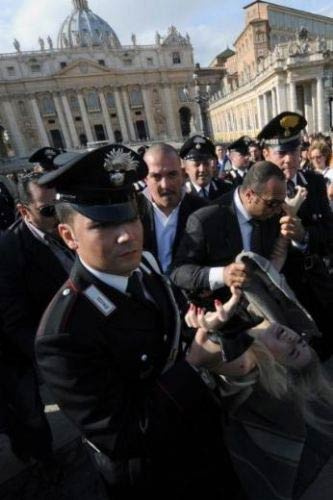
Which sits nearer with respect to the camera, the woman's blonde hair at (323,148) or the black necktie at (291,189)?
the black necktie at (291,189)

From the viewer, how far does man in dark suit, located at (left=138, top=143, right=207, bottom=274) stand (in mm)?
3104

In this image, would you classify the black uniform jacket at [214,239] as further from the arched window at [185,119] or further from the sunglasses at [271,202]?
the arched window at [185,119]

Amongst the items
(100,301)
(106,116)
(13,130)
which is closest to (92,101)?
(106,116)

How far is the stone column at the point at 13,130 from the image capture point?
2534 inches

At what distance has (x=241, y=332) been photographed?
4.12 feet

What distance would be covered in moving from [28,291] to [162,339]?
52.2 inches

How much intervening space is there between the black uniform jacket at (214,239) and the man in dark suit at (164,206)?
56 centimetres

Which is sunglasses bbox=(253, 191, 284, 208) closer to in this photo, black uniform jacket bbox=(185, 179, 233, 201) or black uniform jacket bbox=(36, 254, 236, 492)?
black uniform jacket bbox=(36, 254, 236, 492)

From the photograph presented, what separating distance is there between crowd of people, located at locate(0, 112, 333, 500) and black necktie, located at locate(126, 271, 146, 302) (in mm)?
11

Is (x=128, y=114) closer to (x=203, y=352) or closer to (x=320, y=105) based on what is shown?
(x=320, y=105)

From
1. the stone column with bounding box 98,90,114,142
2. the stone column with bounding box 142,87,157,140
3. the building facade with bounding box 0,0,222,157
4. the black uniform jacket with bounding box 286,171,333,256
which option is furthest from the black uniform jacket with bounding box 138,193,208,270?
the stone column with bounding box 142,87,157,140

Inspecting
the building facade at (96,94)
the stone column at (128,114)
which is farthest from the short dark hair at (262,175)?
the stone column at (128,114)

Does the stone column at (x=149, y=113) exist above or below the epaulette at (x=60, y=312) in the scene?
above

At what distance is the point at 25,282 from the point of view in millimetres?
2350
